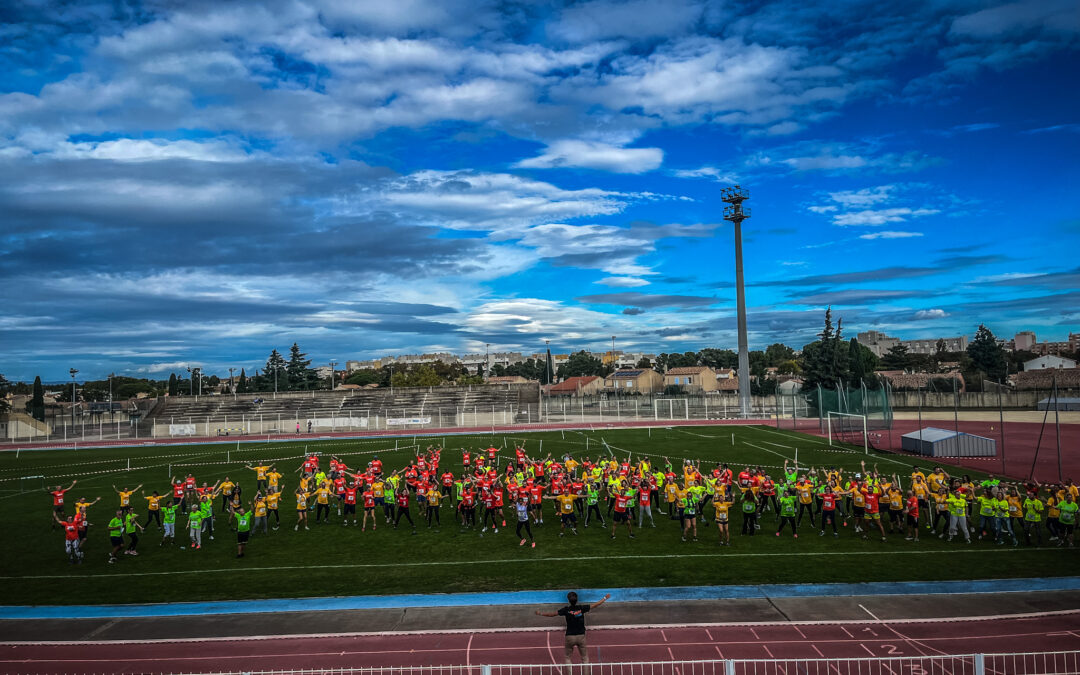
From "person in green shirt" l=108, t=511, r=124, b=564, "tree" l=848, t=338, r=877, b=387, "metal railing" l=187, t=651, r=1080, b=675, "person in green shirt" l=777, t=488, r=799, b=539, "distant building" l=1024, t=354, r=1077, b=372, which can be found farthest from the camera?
"distant building" l=1024, t=354, r=1077, b=372

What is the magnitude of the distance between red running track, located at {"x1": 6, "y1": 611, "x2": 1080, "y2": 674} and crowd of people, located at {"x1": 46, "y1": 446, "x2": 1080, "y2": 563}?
5.34 meters

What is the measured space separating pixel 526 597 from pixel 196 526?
9996 mm

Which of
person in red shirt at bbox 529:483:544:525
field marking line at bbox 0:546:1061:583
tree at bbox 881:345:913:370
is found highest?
tree at bbox 881:345:913:370

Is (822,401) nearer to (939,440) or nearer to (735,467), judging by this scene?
(939,440)

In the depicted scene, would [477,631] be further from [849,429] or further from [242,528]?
[849,429]

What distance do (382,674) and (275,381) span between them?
102m

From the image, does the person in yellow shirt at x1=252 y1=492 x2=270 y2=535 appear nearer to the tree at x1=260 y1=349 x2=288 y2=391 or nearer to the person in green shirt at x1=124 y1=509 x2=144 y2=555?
the person in green shirt at x1=124 y1=509 x2=144 y2=555

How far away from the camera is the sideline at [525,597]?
13031mm

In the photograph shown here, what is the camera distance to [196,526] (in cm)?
1777

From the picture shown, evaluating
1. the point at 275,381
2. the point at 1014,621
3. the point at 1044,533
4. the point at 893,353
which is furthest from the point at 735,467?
the point at 893,353

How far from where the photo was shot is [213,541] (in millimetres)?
18688

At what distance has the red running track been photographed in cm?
1043

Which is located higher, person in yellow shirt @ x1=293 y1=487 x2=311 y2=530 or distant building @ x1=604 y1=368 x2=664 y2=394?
distant building @ x1=604 y1=368 x2=664 y2=394

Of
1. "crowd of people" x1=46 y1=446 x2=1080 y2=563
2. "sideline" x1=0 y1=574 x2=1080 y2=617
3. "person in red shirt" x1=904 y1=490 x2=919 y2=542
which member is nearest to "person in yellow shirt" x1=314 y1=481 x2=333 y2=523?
"crowd of people" x1=46 y1=446 x2=1080 y2=563
